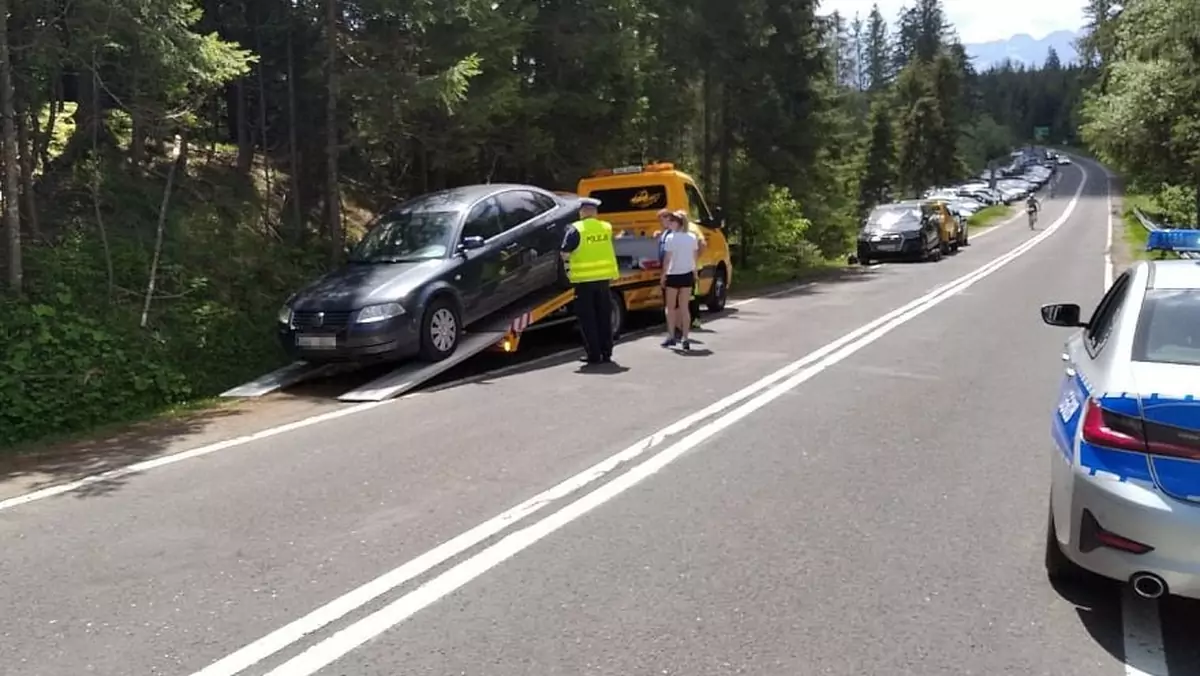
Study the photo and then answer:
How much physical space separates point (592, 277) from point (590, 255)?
258 millimetres

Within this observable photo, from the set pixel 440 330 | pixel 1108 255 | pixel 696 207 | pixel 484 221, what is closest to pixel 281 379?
pixel 440 330

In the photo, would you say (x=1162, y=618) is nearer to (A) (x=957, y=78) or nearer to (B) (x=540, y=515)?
(B) (x=540, y=515)

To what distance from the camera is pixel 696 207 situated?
654 inches

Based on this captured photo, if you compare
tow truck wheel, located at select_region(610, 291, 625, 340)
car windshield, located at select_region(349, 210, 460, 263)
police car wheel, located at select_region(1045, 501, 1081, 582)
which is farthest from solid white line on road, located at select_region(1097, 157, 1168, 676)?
tow truck wheel, located at select_region(610, 291, 625, 340)

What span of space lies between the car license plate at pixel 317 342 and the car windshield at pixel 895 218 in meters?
25.7

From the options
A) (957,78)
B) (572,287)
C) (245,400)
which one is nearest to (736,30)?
(572,287)

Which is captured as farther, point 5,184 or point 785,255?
point 785,255

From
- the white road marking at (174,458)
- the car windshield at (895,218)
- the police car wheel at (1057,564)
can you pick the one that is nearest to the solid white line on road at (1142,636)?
the police car wheel at (1057,564)

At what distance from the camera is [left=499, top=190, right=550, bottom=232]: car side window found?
1296 centimetres

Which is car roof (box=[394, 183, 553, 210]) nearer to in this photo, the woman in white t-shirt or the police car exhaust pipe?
the woman in white t-shirt

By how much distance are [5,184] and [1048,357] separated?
1140 centimetres

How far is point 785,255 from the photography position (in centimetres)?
3122

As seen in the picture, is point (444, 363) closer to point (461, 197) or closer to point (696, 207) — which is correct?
point (461, 197)

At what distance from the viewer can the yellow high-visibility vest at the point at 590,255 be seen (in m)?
12.2
